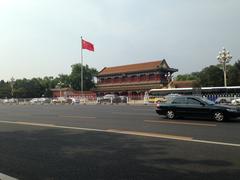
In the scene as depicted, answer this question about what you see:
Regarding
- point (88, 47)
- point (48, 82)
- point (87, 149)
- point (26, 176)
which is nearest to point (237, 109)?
point (87, 149)

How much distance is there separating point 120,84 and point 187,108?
6792 centimetres

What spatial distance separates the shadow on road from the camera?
24.3 ft

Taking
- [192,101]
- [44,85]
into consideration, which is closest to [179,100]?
[192,101]

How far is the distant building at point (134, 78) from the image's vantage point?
3169 inches

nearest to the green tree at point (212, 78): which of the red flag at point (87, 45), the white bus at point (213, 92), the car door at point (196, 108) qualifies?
the white bus at point (213, 92)

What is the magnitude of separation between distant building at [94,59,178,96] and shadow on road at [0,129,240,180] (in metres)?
68.3

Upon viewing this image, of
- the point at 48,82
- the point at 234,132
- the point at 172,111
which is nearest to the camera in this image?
the point at 234,132

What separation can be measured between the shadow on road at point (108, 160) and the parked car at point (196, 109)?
7.01m

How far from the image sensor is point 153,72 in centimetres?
8106

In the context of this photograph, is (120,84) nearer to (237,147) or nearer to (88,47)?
(88,47)

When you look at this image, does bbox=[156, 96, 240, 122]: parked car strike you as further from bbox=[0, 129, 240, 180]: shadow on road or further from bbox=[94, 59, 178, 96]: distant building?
bbox=[94, 59, 178, 96]: distant building

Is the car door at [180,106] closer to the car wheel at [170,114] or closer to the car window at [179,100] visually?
the car window at [179,100]

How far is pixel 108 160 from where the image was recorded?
8883mm

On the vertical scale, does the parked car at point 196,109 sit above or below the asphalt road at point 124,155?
above
